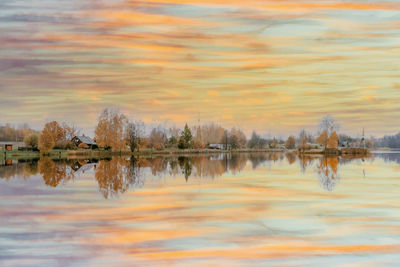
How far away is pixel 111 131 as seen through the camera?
223 feet

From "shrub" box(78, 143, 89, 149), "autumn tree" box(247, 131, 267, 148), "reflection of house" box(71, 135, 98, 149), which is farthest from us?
"autumn tree" box(247, 131, 267, 148)

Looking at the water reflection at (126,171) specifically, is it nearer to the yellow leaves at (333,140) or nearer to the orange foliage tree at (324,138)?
the orange foliage tree at (324,138)

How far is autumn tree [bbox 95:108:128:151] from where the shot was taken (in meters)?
67.6

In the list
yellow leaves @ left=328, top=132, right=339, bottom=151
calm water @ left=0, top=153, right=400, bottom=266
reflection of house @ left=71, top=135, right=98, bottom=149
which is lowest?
calm water @ left=0, top=153, right=400, bottom=266

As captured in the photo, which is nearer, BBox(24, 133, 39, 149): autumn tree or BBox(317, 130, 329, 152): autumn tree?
BBox(24, 133, 39, 149): autumn tree

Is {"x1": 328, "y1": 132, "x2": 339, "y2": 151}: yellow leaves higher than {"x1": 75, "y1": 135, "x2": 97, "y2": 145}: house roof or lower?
lower

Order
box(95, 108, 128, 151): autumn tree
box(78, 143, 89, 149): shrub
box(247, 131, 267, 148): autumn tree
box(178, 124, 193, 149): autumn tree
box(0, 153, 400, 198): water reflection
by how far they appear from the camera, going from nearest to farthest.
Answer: box(0, 153, 400, 198): water reflection
box(95, 108, 128, 151): autumn tree
box(78, 143, 89, 149): shrub
box(178, 124, 193, 149): autumn tree
box(247, 131, 267, 148): autumn tree

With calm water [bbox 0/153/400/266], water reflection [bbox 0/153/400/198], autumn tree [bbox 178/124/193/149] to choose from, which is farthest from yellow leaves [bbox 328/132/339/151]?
calm water [bbox 0/153/400/266]

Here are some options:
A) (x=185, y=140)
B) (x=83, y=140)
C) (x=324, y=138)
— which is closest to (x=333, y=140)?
(x=324, y=138)

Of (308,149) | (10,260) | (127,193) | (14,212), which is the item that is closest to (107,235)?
(10,260)

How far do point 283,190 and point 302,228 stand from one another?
23.5ft

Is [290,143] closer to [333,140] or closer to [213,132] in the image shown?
[213,132]

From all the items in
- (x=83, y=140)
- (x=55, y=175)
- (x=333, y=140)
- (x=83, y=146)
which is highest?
(x=83, y=140)

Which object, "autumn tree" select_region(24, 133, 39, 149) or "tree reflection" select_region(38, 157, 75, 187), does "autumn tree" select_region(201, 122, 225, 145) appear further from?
"tree reflection" select_region(38, 157, 75, 187)
